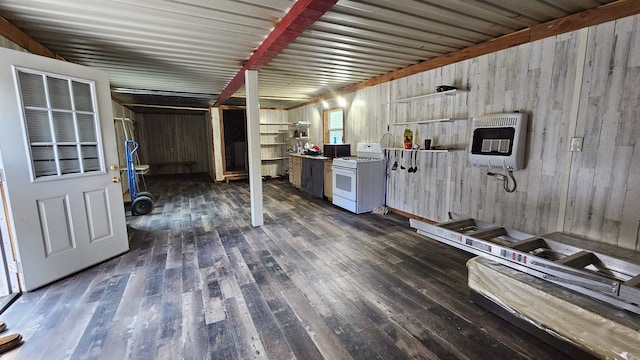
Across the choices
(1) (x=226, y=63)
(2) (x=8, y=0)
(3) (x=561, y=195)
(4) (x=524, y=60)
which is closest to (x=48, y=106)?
(2) (x=8, y=0)

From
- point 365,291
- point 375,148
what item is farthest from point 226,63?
point 365,291

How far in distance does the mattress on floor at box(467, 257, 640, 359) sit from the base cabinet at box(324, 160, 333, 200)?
3654mm

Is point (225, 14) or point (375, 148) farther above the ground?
point (225, 14)

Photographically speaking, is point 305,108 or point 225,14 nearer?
point 225,14

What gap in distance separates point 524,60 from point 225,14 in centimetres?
307

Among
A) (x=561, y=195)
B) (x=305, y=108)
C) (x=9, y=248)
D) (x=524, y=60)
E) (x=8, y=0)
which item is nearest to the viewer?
(x=8, y=0)

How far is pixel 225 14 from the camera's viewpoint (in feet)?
8.20

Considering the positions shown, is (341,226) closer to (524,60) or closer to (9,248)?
(524,60)

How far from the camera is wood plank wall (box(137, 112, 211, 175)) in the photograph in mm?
9859

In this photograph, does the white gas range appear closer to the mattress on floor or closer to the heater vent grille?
the heater vent grille

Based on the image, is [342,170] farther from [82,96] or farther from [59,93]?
[59,93]

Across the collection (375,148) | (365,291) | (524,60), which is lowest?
(365,291)

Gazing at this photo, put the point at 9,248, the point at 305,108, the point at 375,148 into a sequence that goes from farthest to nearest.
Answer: the point at 305,108, the point at 375,148, the point at 9,248

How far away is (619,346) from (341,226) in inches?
120
